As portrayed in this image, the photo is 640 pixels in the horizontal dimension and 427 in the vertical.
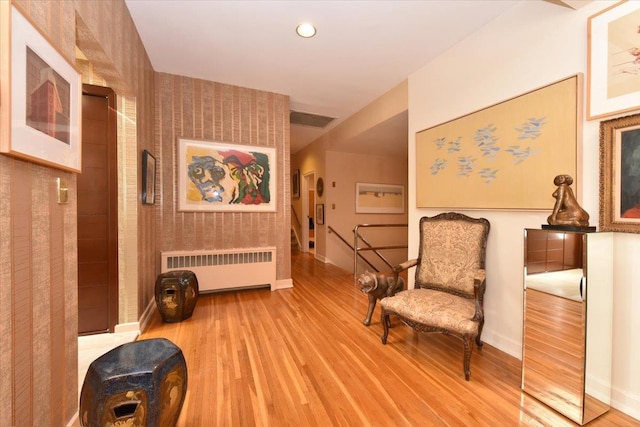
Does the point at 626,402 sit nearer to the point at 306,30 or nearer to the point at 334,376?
the point at 334,376

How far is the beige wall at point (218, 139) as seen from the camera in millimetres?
3205

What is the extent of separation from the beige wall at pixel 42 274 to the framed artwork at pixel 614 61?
2856 millimetres

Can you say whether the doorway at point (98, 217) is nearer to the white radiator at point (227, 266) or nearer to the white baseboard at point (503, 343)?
the white radiator at point (227, 266)

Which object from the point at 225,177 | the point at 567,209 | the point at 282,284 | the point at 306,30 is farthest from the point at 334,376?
the point at 306,30

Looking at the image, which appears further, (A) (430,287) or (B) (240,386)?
(A) (430,287)

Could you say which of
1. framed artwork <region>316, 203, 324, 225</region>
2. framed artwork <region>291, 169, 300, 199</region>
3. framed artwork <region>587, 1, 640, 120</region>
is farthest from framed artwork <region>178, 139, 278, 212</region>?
framed artwork <region>291, 169, 300, 199</region>

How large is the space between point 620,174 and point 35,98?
2.90 m

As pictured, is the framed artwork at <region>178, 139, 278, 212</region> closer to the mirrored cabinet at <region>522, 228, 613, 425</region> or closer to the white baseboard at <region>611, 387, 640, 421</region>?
the mirrored cabinet at <region>522, 228, 613, 425</region>

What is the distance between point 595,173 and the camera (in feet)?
5.28

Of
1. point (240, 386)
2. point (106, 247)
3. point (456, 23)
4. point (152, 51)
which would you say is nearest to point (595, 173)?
point (456, 23)

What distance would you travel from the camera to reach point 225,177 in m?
3.46

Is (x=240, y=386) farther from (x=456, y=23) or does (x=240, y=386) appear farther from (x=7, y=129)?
(x=456, y=23)

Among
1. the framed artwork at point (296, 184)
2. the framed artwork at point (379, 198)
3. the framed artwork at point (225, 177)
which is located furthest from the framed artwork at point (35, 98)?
the framed artwork at point (296, 184)

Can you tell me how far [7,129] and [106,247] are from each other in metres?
1.84
